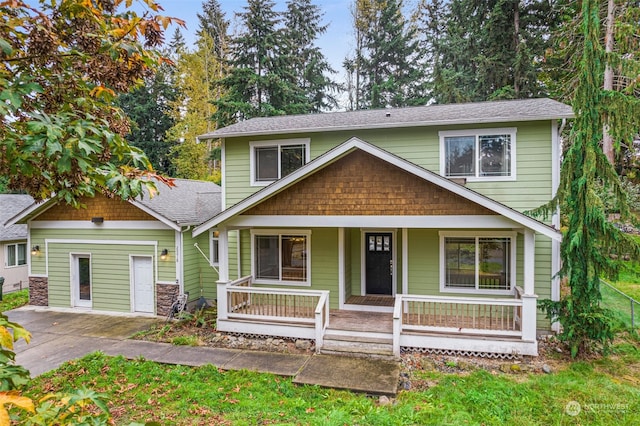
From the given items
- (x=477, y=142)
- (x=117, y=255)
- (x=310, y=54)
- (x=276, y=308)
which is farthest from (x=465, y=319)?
(x=310, y=54)

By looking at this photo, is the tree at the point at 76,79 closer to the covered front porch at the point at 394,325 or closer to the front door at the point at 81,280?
the covered front porch at the point at 394,325

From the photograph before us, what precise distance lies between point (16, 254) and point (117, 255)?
870cm

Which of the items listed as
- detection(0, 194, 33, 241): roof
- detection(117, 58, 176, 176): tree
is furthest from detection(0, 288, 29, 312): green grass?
detection(117, 58, 176, 176): tree

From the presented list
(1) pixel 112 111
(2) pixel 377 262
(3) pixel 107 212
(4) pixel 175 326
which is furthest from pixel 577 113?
(3) pixel 107 212

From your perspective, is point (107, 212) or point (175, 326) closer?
point (175, 326)

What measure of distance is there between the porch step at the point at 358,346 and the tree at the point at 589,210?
3634 millimetres

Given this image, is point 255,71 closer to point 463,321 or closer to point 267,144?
point 267,144

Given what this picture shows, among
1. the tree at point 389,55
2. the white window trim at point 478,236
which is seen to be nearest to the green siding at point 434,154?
the white window trim at point 478,236

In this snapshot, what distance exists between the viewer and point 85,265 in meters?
11.8

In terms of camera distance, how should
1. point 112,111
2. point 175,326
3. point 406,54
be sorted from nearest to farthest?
1. point 112,111
2. point 175,326
3. point 406,54

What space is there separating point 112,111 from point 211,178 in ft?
66.6

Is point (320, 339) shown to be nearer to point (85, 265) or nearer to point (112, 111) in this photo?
point (112, 111)

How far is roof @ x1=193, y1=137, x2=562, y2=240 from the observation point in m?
7.04

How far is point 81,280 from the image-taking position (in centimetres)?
1182
